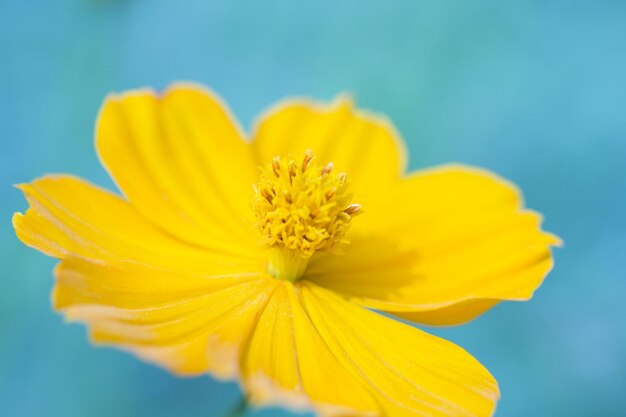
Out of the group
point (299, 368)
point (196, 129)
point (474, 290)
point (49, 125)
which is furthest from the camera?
point (49, 125)

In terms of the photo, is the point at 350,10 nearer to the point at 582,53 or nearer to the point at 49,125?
the point at 582,53

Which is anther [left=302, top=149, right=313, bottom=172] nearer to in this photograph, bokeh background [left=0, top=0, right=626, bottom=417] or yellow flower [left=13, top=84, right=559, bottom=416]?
yellow flower [left=13, top=84, right=559, bottom=416]

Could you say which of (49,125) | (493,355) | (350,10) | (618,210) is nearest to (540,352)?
(493,355)

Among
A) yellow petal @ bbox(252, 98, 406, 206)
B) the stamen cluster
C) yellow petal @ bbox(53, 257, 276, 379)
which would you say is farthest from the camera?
yellow petal @ bbox(252, 98, 406, 206)

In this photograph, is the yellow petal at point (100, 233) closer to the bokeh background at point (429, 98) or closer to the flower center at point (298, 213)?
the flower center at point (298, 213)

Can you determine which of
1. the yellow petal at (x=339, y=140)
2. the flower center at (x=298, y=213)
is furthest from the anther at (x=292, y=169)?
the yellow petal at (x=339, y=140)

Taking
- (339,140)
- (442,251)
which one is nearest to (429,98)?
(339,140)

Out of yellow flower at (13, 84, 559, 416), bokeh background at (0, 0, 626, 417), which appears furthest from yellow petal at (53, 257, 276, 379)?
bokeh background at (0, 0, 626, 417)
